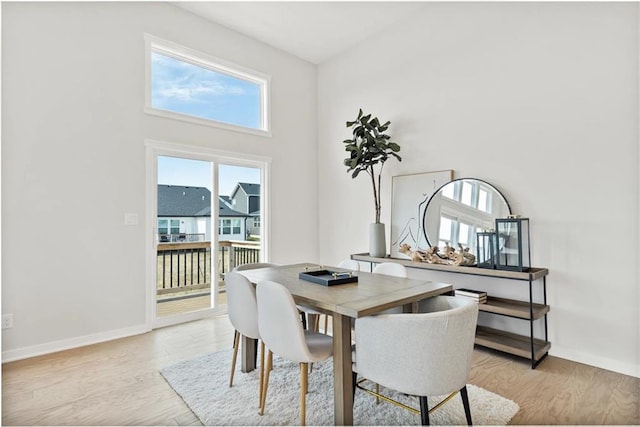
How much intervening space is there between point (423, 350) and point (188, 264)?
3.11 meters

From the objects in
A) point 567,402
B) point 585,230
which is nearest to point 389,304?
point 567,402

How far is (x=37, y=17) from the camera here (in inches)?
118

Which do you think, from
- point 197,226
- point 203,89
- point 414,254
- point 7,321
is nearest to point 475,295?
point 414,254

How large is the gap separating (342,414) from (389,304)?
0.58 m

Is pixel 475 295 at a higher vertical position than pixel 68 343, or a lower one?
higher

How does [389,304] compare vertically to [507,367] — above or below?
above

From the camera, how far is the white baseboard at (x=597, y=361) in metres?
2.54

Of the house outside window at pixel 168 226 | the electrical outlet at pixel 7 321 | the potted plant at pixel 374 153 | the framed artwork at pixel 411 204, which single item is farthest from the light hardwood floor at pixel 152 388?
the potted plant at pixel 374 153

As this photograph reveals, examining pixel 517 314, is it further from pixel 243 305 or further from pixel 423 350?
pixel 243 305

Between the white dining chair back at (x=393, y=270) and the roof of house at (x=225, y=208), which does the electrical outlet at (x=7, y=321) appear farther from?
the white dining chair back at (x=393, y=270)

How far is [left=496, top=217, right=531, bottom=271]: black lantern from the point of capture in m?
2.79

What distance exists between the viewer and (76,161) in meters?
3.14

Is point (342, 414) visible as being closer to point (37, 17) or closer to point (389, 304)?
point (389, 304)

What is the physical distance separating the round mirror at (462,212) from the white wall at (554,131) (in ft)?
0.36
